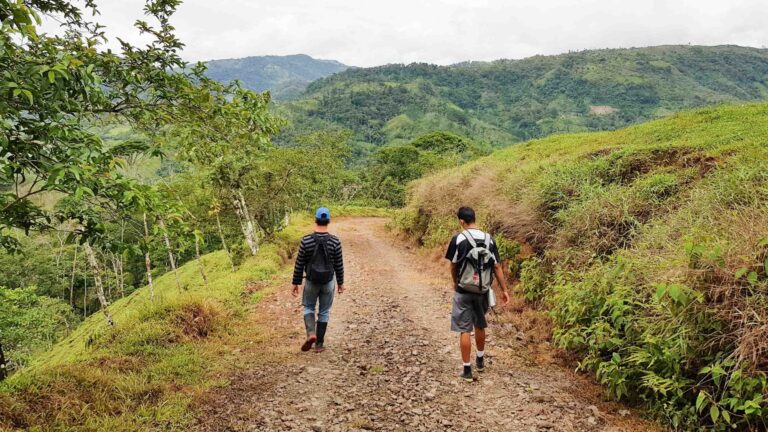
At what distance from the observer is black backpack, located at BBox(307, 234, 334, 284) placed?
698 cm

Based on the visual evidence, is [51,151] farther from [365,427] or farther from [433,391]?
[433,391]

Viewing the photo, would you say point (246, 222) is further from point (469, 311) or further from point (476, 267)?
point (476, 267)

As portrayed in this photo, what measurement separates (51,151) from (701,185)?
32.1 feet

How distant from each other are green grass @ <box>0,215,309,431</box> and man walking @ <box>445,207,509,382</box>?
3.64 meters

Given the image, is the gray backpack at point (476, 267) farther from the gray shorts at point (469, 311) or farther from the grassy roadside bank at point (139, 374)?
the grassy roadside bank at point (139, 374)

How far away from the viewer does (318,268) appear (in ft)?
22.9

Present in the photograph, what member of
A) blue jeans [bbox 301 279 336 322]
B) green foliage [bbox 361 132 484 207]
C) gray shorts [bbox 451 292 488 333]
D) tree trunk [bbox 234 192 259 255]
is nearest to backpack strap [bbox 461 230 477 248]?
gray shorts [bbox 451 292 488 333]

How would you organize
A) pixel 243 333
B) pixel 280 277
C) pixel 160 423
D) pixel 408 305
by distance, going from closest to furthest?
1. pixel 160 423
2. pixel 243 333
3. pixel 408 305
4. pixel 280 277

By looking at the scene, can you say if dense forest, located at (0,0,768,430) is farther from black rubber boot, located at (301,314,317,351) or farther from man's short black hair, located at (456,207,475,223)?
man's short black hair, located at (456,207,475,223)

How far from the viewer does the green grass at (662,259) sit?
15.1 feet

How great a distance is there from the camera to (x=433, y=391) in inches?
235

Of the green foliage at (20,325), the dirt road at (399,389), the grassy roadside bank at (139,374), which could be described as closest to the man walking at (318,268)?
the dirt road at (399,389)

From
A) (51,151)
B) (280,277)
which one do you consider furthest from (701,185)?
(280,277)

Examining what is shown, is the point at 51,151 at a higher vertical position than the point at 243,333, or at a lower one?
higher
